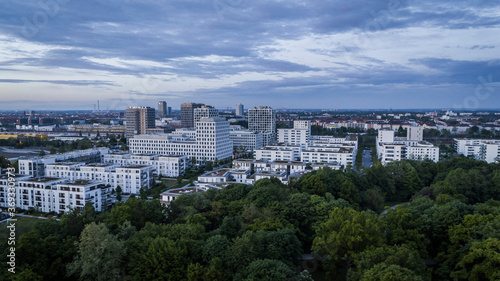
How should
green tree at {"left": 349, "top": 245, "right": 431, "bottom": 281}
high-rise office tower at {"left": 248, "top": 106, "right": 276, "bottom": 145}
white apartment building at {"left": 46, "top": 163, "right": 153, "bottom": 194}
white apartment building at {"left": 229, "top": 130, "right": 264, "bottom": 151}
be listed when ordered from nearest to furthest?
green tree at {"left": 349, "top": 245, "right": 431, "bottom": 281}, white apartment building at {"left": 46, "top": 163, "right": 153, "bottom": 194}, white apartment building at {"left": 229, "top": 130, "right": 264, "bottom": 151}, high-rise office tower at {"left": 248, "top": 106, "right": 276, "bottom": 145}

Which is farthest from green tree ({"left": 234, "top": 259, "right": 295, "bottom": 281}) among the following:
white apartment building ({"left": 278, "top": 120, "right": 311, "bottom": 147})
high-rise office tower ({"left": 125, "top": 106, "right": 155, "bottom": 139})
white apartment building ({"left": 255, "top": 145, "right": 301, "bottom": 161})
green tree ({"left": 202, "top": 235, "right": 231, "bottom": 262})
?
high-rise office tower ({"left": 125, "top": 106, "right": 155, "bottom": 139})

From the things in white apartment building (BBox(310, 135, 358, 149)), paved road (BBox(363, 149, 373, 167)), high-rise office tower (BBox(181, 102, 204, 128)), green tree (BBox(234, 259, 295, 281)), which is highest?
high-rise office tower (BBox(181, 102, 204, 128))

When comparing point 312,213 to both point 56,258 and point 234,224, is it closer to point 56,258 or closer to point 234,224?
point 234,224

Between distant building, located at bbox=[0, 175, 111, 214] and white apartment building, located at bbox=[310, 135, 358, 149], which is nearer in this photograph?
distant building, located at bbox=[0, 175, 111, 214]

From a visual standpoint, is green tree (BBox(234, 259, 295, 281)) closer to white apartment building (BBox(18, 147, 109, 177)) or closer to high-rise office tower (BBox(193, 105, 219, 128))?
white apartment building (BBox(18, 147, 109, 177))

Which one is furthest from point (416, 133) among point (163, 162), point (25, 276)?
point (25, 276)

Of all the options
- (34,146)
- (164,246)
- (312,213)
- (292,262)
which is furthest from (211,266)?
(34,146)

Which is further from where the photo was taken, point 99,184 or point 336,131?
point 336,131
